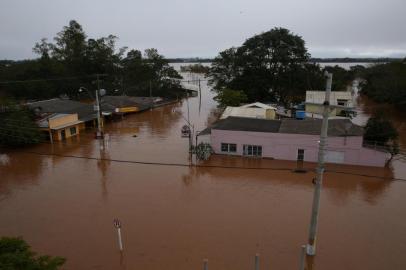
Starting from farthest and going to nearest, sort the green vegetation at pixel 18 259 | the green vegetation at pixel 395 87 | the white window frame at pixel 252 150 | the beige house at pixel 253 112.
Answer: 1. the green vegetation at pixel 395 87
2. the beige house at pixel 253 112
3. the white window frame at pixel 252 150
4. the green vegetation at pixel 18 259

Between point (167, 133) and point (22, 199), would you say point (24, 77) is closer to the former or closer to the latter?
point (167, 133)

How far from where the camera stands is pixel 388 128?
21.0m

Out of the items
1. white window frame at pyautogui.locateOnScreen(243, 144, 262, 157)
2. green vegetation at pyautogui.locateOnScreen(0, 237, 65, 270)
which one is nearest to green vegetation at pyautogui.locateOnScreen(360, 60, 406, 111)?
white window frame at pyautogui.locateOnScreen(243, 144, 262, 157)

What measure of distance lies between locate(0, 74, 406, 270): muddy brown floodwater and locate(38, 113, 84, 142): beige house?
12.6 ft

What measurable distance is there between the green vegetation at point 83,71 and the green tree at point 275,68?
50.1 ft

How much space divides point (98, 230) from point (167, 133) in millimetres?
17414

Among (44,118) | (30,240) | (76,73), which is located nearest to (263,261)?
(30,240)

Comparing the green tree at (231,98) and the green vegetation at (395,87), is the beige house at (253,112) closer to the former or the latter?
the green tree at (231,98)

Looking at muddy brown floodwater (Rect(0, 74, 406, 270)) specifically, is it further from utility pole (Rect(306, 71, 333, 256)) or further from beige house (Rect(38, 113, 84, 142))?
beige house (Rect(38, 113, 84, 142))

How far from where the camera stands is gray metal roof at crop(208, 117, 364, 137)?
19983 millimetres

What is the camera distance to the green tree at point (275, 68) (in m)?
39.5

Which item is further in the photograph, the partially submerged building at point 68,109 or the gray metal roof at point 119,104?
the gray metal roof at point 119,104

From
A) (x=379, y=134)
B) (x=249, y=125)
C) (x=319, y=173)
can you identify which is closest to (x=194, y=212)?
(x=319, y=173)

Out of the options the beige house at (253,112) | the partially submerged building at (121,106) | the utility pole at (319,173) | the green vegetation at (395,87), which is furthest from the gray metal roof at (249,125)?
the green vegetation at (395,87)
